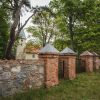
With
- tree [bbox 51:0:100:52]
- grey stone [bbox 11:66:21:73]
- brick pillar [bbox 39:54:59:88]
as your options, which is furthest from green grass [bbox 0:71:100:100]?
tree [bbox 51:0:100:52]

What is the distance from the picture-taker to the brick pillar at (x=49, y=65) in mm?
11414

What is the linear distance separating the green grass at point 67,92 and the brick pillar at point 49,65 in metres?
0.34

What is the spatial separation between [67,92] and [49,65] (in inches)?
61.7

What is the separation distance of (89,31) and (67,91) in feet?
45.7

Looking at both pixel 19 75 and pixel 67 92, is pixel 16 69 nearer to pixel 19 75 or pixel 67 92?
pixel 19 75

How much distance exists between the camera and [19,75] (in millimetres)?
10148

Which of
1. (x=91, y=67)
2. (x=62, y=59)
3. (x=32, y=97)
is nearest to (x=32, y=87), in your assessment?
(x=32, y=97)

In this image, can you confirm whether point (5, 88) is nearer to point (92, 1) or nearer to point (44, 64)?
point (44, 64)

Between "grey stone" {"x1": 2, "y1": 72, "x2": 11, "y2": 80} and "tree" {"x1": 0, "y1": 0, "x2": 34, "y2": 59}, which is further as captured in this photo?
"tree" {"x1": 0, "y1": 0, "x2": 34, "y2": 59}

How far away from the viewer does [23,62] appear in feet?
34.0

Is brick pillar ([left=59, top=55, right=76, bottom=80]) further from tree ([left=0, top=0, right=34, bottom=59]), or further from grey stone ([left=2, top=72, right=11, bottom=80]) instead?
grey stone ([left=2, top=72, right=11, bottom=80])

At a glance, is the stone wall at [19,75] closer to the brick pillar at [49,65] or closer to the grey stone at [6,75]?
the grey stone at [6,75]

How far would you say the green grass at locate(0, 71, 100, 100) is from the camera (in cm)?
977

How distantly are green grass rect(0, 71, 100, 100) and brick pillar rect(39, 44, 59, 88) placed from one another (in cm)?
34
